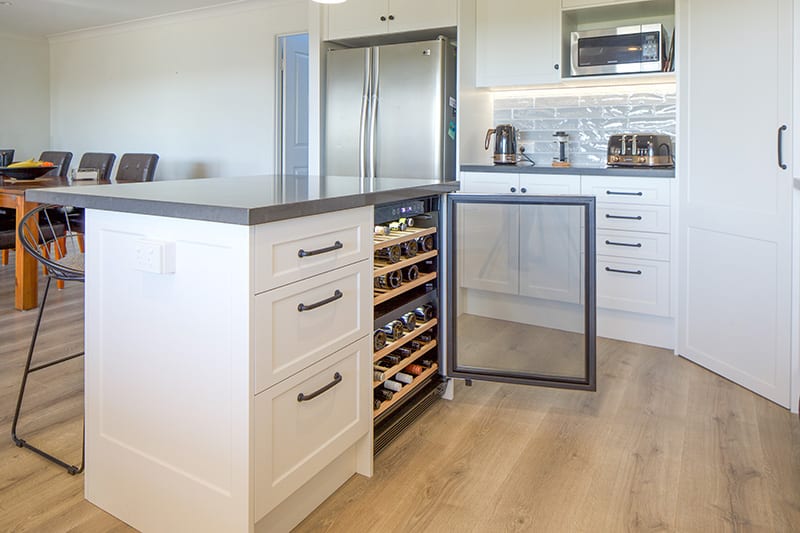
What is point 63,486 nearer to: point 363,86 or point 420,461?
point 420,461

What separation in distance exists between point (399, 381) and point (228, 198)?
1056mm

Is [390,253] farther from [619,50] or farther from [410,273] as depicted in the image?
[619,50]

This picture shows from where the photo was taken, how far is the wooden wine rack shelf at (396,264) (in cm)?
199

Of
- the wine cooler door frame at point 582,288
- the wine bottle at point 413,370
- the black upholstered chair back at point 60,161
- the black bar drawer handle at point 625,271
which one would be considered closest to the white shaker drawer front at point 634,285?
the black bar drawer handle at point 625,271

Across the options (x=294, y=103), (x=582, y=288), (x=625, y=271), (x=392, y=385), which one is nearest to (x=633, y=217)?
(x=625, y=271)

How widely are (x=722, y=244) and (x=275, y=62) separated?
13.2ft

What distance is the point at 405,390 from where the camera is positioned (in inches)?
87.0

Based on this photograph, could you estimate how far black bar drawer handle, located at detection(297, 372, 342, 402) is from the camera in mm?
1552

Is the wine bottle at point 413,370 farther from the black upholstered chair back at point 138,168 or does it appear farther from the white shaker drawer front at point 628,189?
Result: the black upholstered chair back at point 138,168

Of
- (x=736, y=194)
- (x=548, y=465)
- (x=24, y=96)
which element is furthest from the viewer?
(x=24, y=96)

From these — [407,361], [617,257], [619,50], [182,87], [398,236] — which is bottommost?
[407,361]

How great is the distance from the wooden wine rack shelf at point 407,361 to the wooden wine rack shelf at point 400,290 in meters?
0.25

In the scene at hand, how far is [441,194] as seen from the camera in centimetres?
230

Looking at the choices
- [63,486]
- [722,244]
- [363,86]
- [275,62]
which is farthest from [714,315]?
[275,62]
